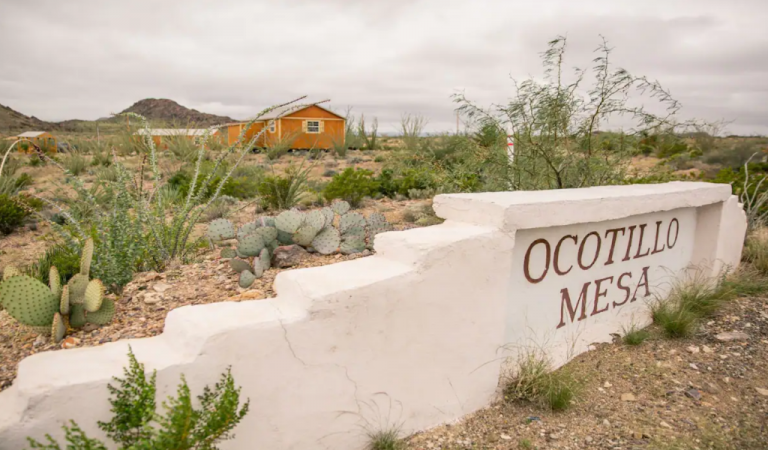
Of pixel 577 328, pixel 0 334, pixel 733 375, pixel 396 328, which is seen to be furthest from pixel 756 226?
pixel 0 334

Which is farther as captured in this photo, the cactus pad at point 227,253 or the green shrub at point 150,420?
the cactus pad at point 227,253

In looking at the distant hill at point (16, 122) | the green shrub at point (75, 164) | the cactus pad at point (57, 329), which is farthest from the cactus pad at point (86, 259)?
the distant hill at point (16, 122)

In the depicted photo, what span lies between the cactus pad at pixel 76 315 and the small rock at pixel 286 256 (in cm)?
147

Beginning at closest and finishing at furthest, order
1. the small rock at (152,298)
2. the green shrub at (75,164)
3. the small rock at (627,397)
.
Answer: the small rock at (627,397) → the small rock at (152,298) → the green shrub at (75,164)

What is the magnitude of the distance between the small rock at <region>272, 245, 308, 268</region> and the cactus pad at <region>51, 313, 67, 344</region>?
1.58m

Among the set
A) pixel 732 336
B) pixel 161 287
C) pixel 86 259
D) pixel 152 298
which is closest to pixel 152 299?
pixel 152 298

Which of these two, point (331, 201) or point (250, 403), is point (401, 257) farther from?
point (331, 201)

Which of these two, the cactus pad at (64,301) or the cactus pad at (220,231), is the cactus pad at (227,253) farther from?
the cactus pad at (64,301)

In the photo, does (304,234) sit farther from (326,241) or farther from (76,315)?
(76,315)

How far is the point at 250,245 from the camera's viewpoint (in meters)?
3.98

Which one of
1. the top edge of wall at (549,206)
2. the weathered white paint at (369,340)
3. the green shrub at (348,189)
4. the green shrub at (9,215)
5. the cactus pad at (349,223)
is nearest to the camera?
the weathered white paint at (369,340)

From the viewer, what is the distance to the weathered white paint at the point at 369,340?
1.94 metres

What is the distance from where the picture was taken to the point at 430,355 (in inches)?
103

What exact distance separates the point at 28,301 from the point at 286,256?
1.77 meters
